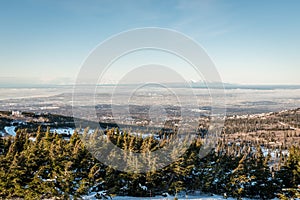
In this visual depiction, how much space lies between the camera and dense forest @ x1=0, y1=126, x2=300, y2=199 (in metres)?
20.3

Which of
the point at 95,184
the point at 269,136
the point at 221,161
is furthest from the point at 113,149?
the point at 269,136

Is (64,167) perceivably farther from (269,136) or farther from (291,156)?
(269,136)

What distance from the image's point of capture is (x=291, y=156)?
28.9 m

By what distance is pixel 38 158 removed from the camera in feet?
72.0

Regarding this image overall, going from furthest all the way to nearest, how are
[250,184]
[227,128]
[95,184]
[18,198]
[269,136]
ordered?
[227,128] < [269,136] < [250,184] < [95,184] < [18,198]

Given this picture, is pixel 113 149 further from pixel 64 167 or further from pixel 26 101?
pixel 26 101

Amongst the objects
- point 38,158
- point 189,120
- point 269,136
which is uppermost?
point 38,158

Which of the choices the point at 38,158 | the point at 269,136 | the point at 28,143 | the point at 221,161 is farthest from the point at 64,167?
the point at 269,136

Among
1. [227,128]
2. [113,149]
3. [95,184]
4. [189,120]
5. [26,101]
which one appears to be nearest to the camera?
[95,184]

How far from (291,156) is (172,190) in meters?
13.6

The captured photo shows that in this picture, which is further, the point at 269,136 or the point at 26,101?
the point at 26,101

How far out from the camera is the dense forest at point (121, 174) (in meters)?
20.3

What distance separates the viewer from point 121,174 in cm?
2344

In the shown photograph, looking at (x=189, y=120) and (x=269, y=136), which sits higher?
(x=189, y=120)
